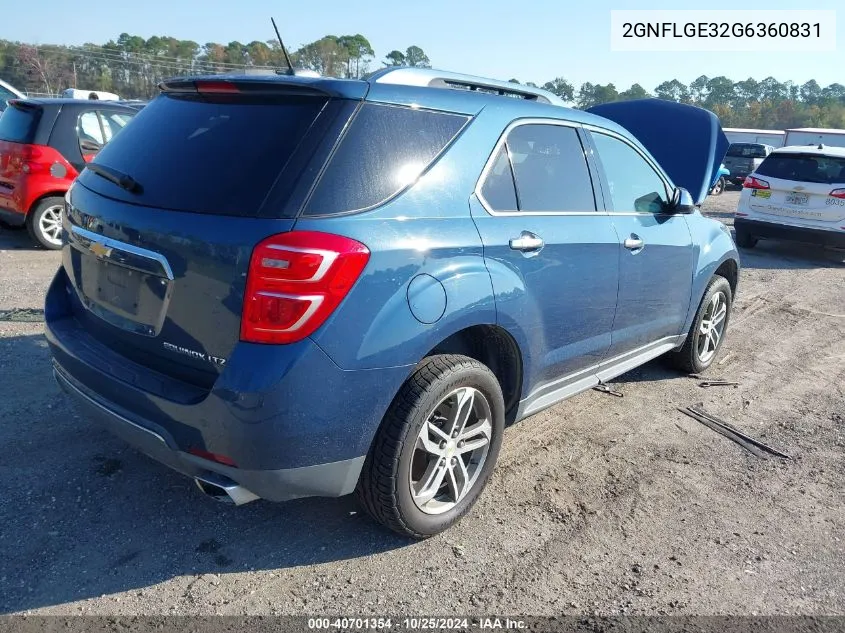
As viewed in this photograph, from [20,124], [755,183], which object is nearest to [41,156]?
[20,124]

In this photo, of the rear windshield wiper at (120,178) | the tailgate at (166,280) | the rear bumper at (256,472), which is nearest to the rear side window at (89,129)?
the rear windshield wiper at (120,178)

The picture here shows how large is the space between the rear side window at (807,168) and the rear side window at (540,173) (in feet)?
27.2

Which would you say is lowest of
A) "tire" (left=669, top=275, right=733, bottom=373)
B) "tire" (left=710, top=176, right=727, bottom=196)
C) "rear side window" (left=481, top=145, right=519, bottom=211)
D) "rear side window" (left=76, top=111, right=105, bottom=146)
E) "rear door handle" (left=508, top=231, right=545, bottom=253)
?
"tire" (left=669, top=275, right=733, bottom=373)

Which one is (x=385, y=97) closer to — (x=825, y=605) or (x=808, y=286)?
(x=825, y=605)

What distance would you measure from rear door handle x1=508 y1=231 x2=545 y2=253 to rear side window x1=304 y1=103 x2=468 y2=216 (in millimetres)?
530

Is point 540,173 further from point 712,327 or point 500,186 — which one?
point 712,327

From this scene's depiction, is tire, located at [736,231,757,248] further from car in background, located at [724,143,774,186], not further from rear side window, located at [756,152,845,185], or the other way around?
car in background, located at [724,143,774,186]

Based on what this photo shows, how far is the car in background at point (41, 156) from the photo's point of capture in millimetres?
7391

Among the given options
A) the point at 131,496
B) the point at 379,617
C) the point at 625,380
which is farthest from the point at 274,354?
the point at 625,380

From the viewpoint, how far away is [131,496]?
309 centimetres

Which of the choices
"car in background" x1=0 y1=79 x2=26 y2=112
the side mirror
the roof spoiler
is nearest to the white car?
the side mirror

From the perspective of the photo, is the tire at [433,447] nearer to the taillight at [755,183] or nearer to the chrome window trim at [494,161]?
the chrome window trim at [494,161]

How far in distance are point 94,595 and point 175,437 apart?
0.68 m

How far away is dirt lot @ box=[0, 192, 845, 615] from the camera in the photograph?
2.58m
